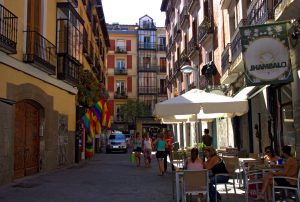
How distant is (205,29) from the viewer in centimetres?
2527

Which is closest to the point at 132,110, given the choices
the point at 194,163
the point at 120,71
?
the point at 120,71

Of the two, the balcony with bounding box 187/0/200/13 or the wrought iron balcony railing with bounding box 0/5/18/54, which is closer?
the wrought iron balcony railing with bounding box 0/5/18/54

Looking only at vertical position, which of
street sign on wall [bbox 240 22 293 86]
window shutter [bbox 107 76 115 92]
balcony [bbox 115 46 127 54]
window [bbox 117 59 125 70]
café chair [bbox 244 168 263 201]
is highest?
balcony [bbox 115 46 127 54]

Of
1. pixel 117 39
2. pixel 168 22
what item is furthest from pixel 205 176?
pixel 117 39

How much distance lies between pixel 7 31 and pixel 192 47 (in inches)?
770

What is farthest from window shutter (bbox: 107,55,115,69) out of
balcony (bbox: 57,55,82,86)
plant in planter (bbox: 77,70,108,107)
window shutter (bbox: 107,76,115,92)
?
balcony (bbox: 57,55,82,86)

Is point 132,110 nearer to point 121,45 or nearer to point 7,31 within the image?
point 121,45

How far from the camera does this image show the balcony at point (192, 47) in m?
29.2

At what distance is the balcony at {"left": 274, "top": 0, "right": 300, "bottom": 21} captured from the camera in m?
9.28

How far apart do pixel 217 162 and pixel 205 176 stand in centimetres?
97

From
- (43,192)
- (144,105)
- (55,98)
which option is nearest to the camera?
(43,192)

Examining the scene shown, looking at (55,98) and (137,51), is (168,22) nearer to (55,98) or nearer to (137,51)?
(137,51)

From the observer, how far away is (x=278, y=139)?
13.6 metres

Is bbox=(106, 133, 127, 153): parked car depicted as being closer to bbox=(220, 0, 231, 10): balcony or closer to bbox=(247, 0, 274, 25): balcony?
bbox=(220, 0, 231, 10): balcony
